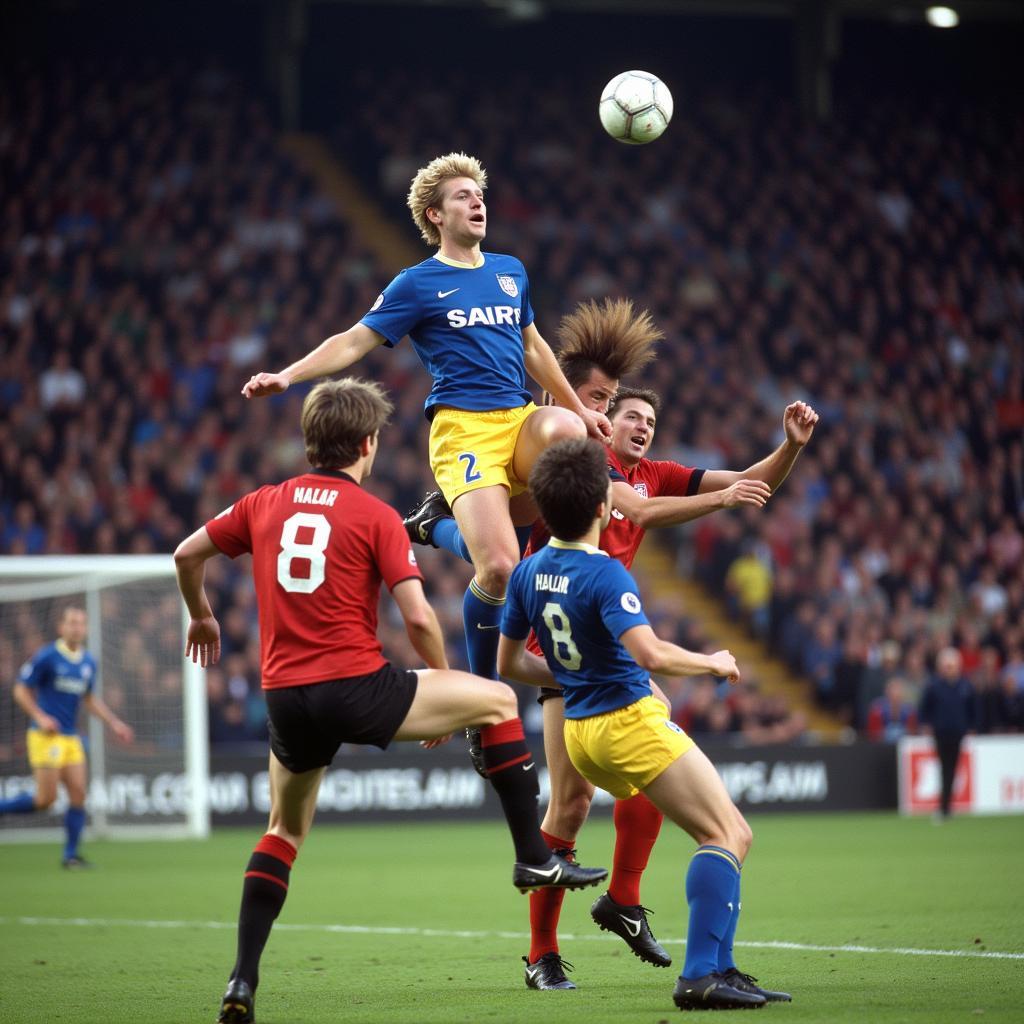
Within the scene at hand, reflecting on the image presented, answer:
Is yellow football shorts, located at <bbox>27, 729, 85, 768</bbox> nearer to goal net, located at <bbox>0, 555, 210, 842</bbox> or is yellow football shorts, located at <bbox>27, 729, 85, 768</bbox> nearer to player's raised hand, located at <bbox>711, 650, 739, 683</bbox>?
goal net, located at <bbox>0, 555, 210, 842</bbox>

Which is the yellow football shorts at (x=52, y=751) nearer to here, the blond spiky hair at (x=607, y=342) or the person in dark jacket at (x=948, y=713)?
the blond spiky hair at (x=607, y=342)

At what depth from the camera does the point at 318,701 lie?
5.88 m

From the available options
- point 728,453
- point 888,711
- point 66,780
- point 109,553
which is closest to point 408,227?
point 728,453

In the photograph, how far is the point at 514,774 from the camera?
644 centimetres

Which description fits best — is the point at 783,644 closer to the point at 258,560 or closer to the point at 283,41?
the point at 283,41

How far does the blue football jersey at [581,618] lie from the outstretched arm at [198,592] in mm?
1134

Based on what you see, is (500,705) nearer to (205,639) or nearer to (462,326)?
(205,639)

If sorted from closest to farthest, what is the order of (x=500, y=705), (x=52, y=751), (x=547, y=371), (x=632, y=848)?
(x=500, y=705) < (x=632, y=848) < (x=547, y=371) < (x=52, y=751)

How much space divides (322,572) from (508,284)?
215 cm

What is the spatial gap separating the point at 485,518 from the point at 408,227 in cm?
1936

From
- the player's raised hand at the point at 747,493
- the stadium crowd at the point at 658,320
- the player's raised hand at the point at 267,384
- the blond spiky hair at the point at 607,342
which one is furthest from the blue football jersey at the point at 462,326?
the stadium crowd at the point at 658,320

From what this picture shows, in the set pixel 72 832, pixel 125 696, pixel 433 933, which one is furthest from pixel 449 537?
pixel 125 696

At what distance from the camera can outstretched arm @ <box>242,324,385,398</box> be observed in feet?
21.0

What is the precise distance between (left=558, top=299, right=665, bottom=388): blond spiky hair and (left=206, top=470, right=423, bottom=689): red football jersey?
215cm
